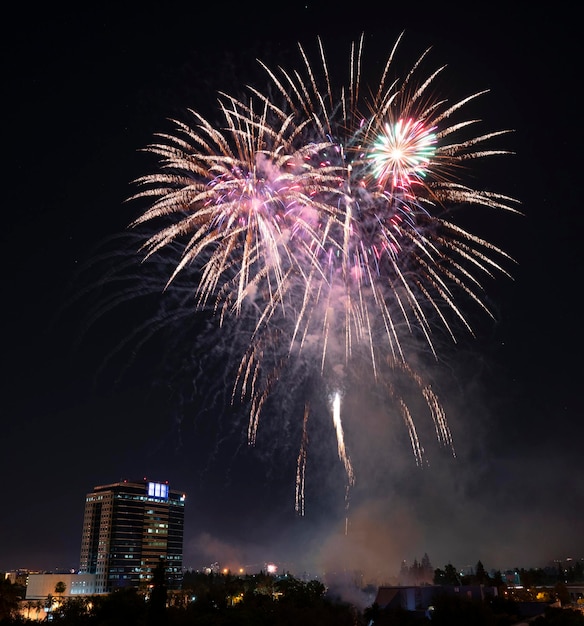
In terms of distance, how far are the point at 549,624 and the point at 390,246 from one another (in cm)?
3540

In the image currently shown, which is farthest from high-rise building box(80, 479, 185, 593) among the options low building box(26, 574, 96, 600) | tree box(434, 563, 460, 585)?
tree box(434, 563, 460, 585)

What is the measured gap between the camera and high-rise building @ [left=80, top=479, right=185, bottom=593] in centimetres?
13950

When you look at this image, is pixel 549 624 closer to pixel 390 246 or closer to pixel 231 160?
pixel 390 246

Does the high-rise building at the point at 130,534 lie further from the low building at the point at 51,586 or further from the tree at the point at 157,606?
the tree at the point at 157,606

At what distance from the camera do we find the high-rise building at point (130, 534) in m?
140

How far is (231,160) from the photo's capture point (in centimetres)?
2264

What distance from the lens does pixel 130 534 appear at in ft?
481

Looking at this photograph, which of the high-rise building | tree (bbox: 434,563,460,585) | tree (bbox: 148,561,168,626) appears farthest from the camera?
the high-rise building

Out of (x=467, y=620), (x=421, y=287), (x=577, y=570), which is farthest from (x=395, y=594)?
(x=577, y=570)

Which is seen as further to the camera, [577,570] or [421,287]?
[577,570]

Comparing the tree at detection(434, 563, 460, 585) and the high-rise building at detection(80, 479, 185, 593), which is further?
the high-rise building at detection(80, 479, 185, 593)

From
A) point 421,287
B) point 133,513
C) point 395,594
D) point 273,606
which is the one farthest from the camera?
point 133,513

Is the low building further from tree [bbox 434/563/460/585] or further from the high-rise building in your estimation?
tree [bbox 434/563/460/585]

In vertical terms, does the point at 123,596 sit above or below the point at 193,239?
below
